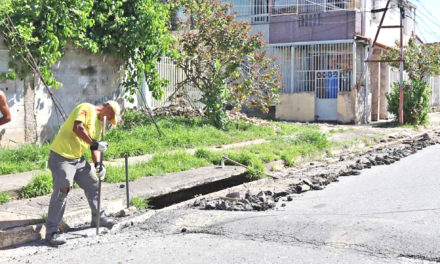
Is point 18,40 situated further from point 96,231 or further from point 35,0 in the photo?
point 96,231

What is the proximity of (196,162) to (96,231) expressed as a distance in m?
4.16

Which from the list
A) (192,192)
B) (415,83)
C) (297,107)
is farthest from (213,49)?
(415,83)

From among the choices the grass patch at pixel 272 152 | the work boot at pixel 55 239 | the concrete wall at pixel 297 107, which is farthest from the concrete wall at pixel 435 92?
the work boot at pixel 55 239

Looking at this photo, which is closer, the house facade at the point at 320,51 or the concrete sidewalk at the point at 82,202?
the concrete sidewalk at the point at 82,202

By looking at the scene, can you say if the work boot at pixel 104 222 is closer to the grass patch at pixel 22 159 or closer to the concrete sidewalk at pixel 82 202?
the concrete sidewalk at pixel 82 202

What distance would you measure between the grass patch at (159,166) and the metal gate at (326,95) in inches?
A: 484

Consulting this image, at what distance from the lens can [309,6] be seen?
2245 cm

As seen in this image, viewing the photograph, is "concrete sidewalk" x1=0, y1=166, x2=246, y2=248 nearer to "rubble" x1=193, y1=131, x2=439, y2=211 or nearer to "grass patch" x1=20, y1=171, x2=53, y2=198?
"grass patch" x1=20, y1=171, x2=53, y2=198

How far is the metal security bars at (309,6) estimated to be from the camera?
2175cm

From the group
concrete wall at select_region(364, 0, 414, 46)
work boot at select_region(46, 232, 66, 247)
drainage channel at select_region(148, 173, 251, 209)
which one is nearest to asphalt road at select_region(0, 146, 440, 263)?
work boot at select_region(46, 232, 66, 247)

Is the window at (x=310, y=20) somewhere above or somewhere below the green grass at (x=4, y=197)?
above

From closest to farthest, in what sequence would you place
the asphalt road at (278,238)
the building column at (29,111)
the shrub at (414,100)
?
the asphalt road at (278,238), the building column at (29,111), the shrub at (414,100)

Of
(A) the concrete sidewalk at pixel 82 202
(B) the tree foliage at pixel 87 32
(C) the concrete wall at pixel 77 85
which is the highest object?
(B) the tree foliage at pixel 87 32

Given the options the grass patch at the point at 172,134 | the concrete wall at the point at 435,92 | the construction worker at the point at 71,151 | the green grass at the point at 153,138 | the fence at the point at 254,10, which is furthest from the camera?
the concrete wall at the point at 435,92
